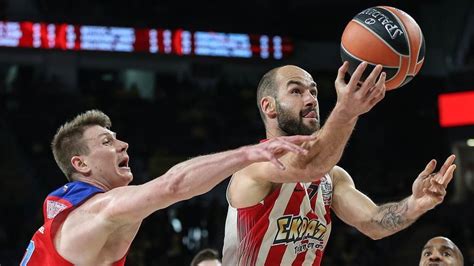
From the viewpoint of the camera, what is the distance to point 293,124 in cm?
455

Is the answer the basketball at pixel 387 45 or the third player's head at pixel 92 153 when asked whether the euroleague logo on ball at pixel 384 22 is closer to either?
the basketball at pixel 387 45

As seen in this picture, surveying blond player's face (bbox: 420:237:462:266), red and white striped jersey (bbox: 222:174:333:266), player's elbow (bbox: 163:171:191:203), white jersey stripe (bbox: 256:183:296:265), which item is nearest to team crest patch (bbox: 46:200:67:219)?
player's elbow (bbox: 163:171:191:203)

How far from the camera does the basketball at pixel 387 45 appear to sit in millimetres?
3971

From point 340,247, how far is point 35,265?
34.1ft

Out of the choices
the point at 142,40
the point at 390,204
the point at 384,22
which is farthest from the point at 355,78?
the point at 142,40

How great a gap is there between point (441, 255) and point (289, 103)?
222 cm

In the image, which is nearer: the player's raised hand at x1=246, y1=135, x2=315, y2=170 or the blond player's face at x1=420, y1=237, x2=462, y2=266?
the player's raised hand at x1=246, y1=135, x2=315, y2=170

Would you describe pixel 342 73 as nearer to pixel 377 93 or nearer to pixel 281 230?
pixel 377 93

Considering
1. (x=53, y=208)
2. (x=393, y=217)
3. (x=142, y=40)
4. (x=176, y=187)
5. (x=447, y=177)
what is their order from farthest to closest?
(x=142, y=40)
(x=393, y=217)
(x=447, y=177)
(x=53, y=208)
(x=176, y=187)

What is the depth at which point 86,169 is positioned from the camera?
14.9 feet

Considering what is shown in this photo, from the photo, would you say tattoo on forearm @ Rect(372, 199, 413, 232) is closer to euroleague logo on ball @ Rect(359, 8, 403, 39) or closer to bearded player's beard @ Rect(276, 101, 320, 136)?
bearded player's beard @ Rect(276, 101, 320, 136)

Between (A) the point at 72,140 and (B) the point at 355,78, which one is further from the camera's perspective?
(A) the point at 72,140

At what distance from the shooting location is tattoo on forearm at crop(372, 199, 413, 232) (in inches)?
187

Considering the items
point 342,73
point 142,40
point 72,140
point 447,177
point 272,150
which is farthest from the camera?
point 142,40
